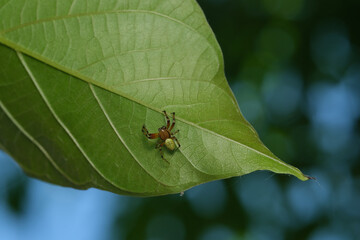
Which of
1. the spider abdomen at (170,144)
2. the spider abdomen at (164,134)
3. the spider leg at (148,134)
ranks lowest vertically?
the spider abdomen at (170,144)

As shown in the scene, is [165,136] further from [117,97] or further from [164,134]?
[117,97]

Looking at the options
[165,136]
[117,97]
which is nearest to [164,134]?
[165,136]

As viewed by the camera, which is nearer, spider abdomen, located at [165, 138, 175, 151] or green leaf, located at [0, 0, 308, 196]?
green leaf, located at [0, 0, 308, 196]

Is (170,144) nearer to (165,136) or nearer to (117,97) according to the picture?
(165,136)

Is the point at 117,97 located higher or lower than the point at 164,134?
higher

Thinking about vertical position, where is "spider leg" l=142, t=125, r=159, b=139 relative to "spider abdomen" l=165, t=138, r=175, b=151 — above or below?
above

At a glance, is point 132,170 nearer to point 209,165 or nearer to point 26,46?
point 209,165

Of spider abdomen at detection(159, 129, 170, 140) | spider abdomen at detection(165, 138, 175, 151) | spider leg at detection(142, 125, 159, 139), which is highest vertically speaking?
spider leg at detection(142, 125, 159, 139)

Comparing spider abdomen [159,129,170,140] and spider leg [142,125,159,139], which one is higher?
spider leg [142,125,159,139]

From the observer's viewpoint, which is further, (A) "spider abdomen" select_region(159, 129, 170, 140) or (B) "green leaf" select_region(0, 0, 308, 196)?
(A) "spider abdomen" select_region(159, 129, 170, 140)

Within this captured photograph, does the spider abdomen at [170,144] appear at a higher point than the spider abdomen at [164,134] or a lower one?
lower
